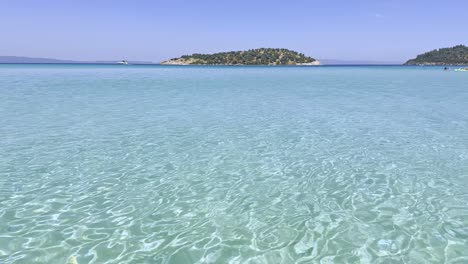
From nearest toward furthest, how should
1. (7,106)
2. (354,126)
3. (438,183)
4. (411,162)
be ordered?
(438,183)
(411,162)
(354,126)
(7,106)

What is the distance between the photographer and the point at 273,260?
6.77 m

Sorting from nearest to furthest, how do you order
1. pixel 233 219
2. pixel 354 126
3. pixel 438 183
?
1. pixel 233 219
2. pixel 438 183
3. pixel 354 126

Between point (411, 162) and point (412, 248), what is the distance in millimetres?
6711

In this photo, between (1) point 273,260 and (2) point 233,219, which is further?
(2) point 233,219

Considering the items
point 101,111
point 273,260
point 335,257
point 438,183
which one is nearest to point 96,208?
point 273,260

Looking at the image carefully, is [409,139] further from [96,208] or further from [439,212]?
[96,208]

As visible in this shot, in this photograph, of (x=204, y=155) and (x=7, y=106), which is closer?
(x=204, y=155)

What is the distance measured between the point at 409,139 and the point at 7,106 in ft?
95.4

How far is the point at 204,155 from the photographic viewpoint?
13812 millimetres

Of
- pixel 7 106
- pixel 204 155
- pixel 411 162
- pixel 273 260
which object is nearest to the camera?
pixel 273 260

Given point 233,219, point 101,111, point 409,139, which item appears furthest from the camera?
point 101,111

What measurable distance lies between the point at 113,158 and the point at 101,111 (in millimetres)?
13268

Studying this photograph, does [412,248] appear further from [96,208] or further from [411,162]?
[96,208]

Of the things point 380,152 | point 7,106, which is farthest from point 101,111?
point 380,152
